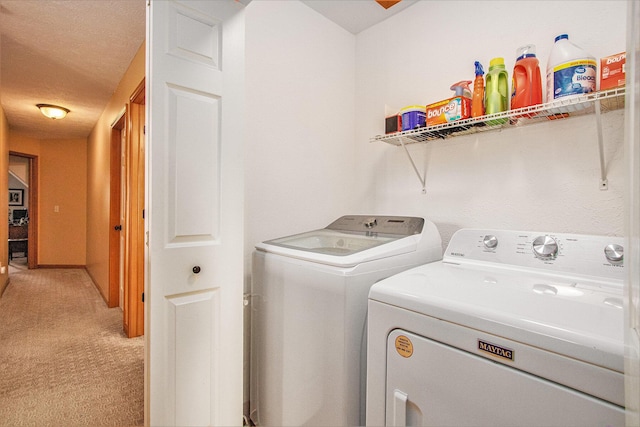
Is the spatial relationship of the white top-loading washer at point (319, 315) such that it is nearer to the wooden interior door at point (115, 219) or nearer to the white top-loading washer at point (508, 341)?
the white top-loading washer at point (508, 341)

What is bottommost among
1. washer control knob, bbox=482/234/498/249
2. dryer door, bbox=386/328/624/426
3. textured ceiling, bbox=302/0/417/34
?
dryer door, bbox=386/328/624/426

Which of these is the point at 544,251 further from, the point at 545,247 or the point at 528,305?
the point at 528,305

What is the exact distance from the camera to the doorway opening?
558 centimetres

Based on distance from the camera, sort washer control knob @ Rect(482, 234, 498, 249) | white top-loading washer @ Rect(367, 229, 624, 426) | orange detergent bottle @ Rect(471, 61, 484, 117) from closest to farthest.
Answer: white top-loading washer @ Rect(367, 229, 624, 426)
washer control knob @ Rect(482, 234, 498, 249)
orange detergent bottle @ Rect(471, 61, 484, 117)

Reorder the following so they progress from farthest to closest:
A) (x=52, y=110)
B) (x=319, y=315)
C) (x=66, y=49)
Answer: (x=52, y=110), (x=66, y=49), (x=319, y=315)

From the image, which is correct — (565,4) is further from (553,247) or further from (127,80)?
(127,80)

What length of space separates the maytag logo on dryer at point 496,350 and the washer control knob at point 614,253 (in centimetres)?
62

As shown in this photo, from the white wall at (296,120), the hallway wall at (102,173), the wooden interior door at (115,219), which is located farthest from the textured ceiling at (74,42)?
the wooden interior door at (115,219)

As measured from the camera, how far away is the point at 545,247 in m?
1.16

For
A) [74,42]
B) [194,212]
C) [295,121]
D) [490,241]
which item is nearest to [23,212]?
[74,42]

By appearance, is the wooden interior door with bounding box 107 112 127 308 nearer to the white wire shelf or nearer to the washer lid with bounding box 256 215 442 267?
Result: the washer lid with bounding box 256 215 442 267

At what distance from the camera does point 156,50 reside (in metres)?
1.10

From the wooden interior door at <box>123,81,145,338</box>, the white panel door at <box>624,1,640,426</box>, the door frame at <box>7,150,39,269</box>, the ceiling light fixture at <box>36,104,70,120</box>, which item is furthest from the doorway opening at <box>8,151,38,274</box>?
the white panel door at <box>624,1,640,426</box>

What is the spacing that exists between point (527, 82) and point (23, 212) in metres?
10.2
